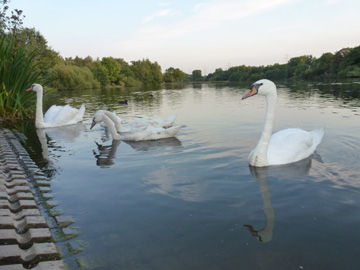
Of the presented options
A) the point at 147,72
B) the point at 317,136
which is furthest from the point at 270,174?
the point at 147,72

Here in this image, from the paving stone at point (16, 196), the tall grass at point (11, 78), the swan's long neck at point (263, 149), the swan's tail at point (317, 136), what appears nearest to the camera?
the paving stone at point (16, 196)

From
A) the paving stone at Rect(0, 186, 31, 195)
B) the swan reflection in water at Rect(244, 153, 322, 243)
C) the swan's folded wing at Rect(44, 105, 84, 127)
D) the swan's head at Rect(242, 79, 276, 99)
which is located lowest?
the swan reflection in water at Rect(244, 153, 322, 243)

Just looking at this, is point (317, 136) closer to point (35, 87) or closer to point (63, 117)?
point (63, 117)

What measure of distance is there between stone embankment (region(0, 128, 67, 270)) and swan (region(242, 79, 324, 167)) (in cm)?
396

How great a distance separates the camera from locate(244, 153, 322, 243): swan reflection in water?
3.78m

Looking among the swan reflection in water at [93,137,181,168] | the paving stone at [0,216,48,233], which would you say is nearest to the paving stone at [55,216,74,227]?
the paving stone at [0,216,48,233]

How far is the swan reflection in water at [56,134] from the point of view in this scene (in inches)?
361

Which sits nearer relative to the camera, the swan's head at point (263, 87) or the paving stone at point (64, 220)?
the paving stone at point (64, 220)

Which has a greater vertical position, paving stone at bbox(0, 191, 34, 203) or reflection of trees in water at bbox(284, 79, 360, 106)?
paving stone at bbox(0, 191, 34, 203)

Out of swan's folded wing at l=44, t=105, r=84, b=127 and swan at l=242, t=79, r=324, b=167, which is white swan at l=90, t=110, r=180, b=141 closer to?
swan's folded wing at l=44, t=105, r=84, b=127

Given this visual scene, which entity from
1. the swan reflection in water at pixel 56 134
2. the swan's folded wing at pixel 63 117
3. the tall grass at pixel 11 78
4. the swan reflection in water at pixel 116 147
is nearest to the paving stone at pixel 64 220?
the swan reflection in water at pixel 116 147

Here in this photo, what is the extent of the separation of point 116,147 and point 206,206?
16.0ft

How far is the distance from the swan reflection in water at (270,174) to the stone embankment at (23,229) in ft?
7.45

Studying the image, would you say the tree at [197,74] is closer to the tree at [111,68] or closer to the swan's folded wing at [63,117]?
the tree at [111,68]
